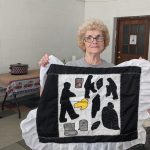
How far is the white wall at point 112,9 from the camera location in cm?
472

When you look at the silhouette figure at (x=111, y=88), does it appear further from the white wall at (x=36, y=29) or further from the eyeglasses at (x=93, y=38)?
the white wall at (x=36, y=29)

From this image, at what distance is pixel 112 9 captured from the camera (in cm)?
520

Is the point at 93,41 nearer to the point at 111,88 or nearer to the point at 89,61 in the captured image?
the point at 89,61

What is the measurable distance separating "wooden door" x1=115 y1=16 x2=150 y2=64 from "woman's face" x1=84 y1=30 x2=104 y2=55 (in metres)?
3.66

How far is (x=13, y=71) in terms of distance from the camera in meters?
3.69

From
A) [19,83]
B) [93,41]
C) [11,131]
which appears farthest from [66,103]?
[19,83]

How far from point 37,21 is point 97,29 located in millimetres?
3397

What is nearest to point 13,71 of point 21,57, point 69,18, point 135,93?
point 21,57

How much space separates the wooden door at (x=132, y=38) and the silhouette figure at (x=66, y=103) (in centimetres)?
389

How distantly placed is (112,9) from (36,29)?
196 centimetres

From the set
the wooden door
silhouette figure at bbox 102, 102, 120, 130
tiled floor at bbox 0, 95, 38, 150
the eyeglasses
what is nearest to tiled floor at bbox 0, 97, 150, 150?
tiled floor at bbox 0, 95, 38, 150

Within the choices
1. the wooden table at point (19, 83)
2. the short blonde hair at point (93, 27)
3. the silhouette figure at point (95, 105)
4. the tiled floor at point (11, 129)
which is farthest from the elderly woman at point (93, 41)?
the wooden table at point (19, 83)

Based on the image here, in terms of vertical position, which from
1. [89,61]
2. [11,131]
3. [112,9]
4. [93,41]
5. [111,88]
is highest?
[112,9]

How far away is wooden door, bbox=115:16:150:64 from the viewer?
190 inches
